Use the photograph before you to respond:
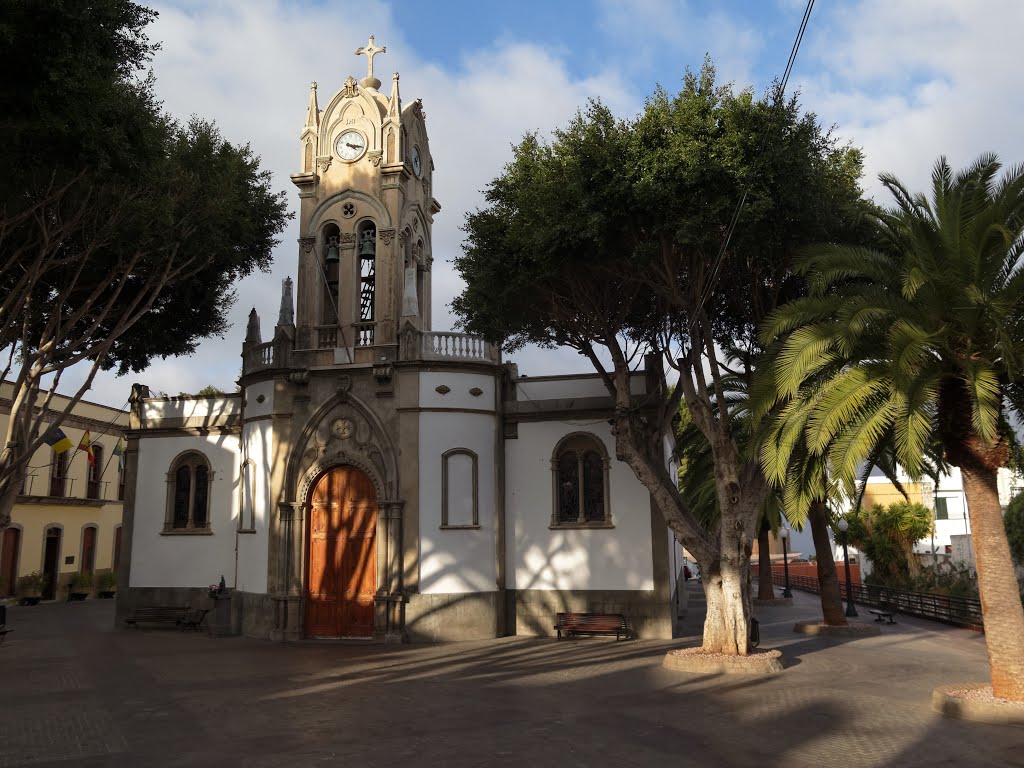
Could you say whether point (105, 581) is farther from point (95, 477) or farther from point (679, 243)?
point (679, 243)

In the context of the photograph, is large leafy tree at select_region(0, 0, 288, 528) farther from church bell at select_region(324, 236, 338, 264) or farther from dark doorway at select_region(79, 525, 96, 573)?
dark doorway at select_region(79, 525, 96, 573)

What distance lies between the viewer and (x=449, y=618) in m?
21.1

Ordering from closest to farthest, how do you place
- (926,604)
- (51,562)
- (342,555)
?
1. (342,555)
2. (926,604)
3. (51,562)

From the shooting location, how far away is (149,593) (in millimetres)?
25172

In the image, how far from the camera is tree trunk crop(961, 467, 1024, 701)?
11.9 metres

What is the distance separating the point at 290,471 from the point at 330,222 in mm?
7559

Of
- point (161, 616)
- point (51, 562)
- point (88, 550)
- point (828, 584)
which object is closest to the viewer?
point (828, 584)

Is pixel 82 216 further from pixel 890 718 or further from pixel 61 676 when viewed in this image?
pixel 890 718

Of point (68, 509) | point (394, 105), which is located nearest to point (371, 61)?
point (394, 105)

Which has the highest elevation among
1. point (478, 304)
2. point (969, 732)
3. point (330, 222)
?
point (330, 222)

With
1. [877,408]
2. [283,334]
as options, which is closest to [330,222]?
[283,334]

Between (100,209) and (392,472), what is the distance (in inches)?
370

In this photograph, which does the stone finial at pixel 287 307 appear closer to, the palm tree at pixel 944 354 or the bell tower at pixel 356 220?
the bell tower at pixel 356 220

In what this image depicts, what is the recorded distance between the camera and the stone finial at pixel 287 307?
2355 cm
